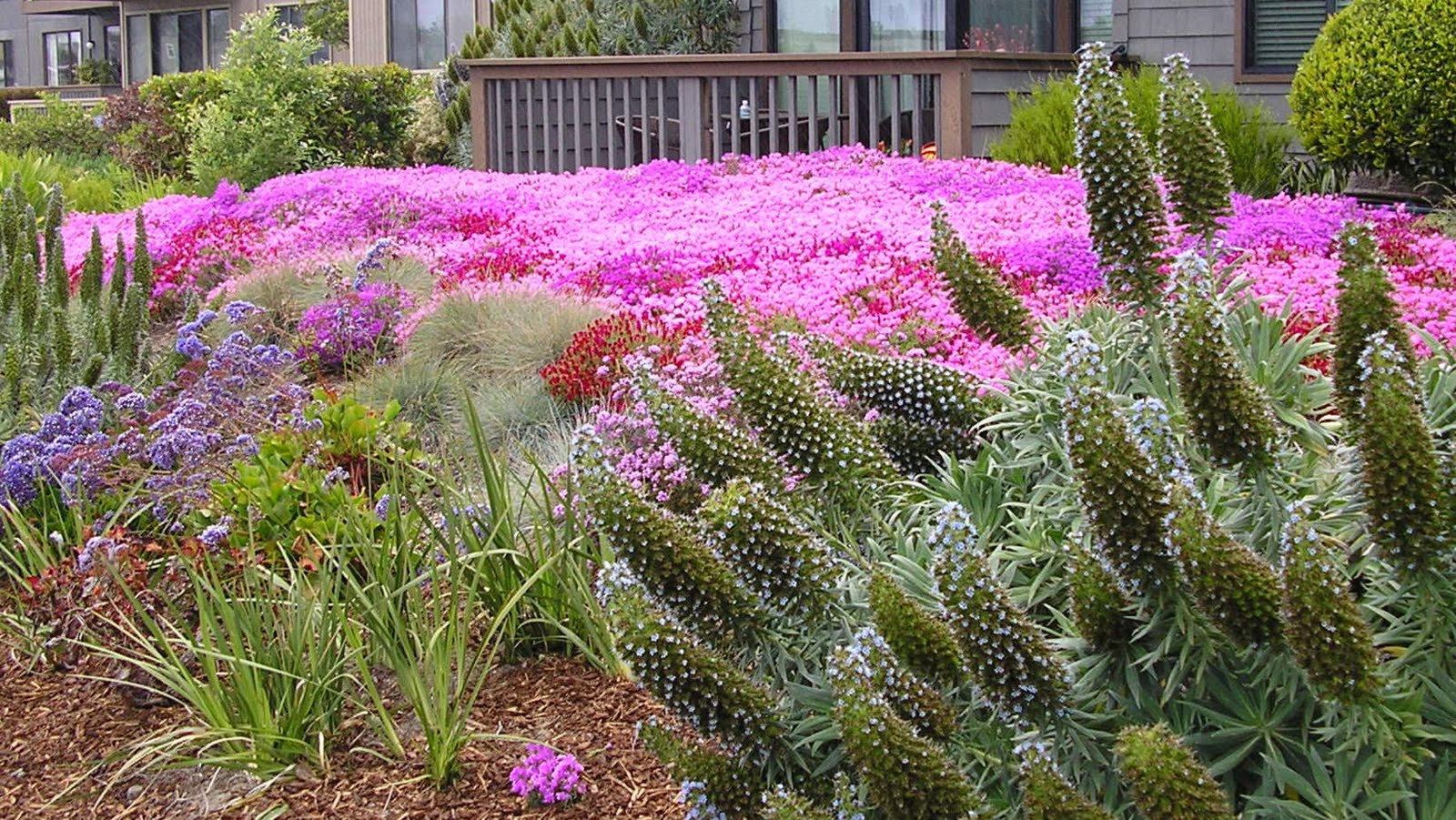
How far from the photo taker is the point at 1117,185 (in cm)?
309

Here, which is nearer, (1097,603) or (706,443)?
(1097,603)

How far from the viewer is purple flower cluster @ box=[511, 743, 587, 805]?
11.3 feet

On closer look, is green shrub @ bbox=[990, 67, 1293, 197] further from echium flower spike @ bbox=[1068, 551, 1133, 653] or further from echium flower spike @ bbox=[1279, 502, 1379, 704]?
echium flower spike @ bbox=[1279, 502, 1379, 704]

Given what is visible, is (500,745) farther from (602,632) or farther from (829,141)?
(829,141)

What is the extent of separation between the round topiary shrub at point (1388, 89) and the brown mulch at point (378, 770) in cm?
788

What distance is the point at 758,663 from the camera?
112 inches

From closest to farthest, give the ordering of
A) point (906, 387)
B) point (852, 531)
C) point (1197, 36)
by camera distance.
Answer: point (852, 531) < point (906, 387) < point (1197, 36)

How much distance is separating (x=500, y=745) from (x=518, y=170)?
999 centimetres

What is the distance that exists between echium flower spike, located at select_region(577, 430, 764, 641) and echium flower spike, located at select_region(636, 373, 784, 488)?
11.1 inches

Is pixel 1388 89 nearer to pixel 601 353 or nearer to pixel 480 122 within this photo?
pixel 601 353

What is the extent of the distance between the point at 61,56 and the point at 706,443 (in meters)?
42.0

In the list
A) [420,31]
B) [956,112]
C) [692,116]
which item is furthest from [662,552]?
[420,31]

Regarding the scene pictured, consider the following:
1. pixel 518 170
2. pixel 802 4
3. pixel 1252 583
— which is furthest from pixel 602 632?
pixel 802 4

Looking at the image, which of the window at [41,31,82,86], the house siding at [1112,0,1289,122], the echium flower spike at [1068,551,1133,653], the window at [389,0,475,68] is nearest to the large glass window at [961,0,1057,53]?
the house siding at [1112,0,1289,122]
